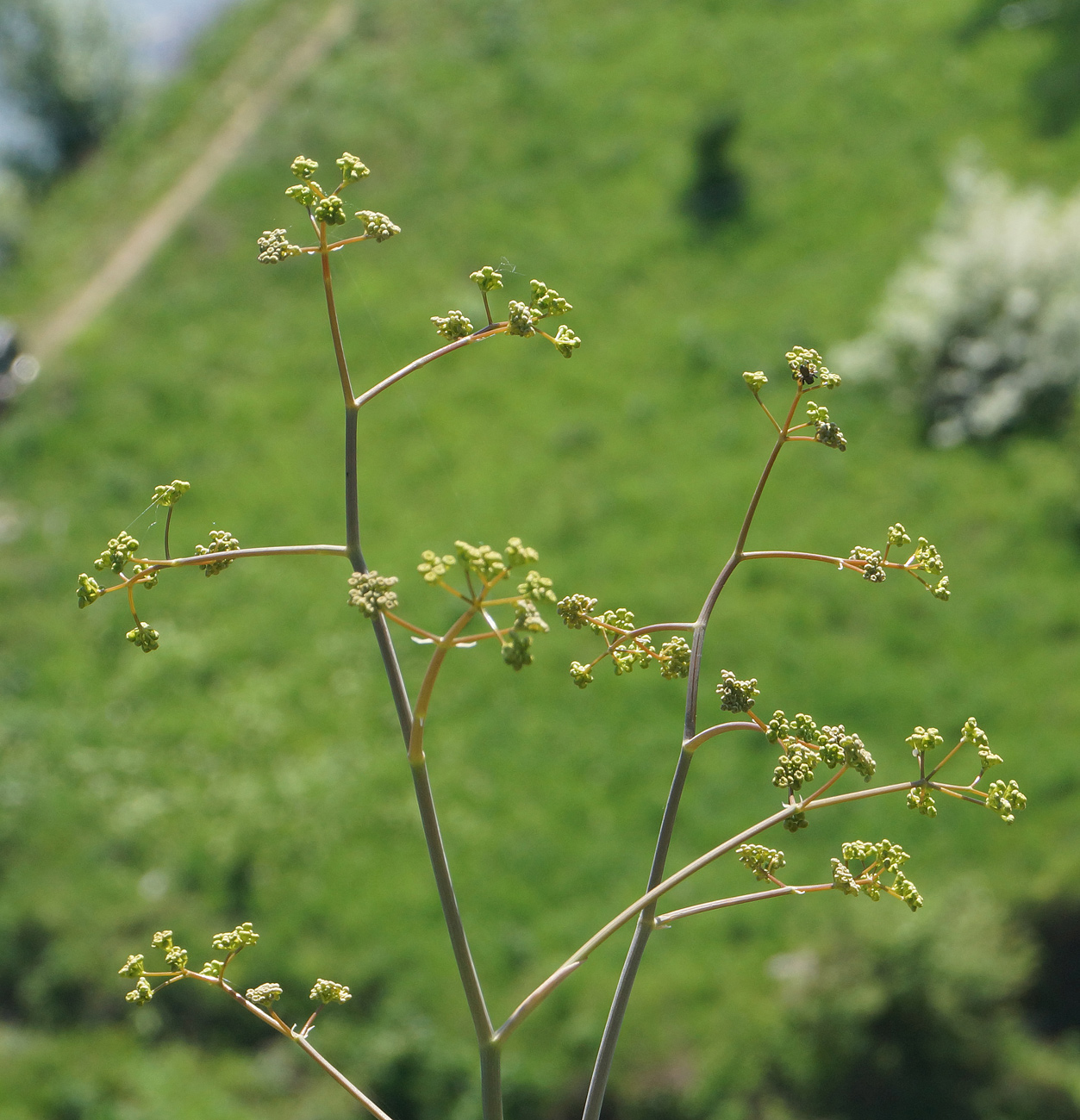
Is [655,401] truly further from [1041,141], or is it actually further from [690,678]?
[690,678]

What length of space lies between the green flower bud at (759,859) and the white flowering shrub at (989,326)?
12.1 metres

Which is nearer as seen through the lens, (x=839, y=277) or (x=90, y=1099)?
(x=90, y=1099)

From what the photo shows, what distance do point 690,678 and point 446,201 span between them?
59.4 feet

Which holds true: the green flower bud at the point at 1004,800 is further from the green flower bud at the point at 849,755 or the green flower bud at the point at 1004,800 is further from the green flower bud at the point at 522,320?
the green flower bud at the point at 522,320

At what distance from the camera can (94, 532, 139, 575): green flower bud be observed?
2.39m

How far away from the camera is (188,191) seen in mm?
21484

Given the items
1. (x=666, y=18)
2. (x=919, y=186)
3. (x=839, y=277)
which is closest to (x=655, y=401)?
(x=839, y=277)

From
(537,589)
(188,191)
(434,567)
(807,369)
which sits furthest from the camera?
(188,191)

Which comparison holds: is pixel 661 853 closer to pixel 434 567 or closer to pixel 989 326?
pixel 434 567

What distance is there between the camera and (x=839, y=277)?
16.2 metres

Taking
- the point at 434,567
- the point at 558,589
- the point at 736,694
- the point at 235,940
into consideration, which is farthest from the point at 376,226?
the point at 558,589

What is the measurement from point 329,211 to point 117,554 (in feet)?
2.82

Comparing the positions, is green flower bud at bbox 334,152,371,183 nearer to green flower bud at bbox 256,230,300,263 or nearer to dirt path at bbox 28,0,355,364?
green flower bud at bbox 256,230,300,263

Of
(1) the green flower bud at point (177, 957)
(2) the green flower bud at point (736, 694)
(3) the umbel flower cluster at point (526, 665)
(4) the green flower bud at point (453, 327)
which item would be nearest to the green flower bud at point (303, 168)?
(3) the umbel flower cluster at point (526, 665)
